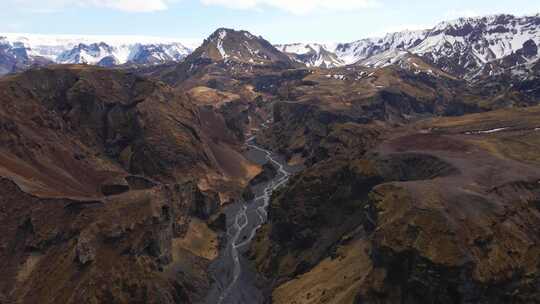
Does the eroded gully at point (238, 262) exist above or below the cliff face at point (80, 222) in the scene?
below

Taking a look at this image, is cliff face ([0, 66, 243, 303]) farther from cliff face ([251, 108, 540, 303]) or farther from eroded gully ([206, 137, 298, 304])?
cliff face ([251, 108, 540, 303])

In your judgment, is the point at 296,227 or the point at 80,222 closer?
the point at 80,222

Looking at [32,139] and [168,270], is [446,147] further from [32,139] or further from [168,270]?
[32,139]

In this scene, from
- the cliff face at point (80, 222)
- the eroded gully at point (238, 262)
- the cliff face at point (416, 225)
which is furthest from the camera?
the eroded gully at point (238, 262)

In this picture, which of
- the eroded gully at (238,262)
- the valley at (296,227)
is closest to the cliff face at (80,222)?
the valley at (296,227)

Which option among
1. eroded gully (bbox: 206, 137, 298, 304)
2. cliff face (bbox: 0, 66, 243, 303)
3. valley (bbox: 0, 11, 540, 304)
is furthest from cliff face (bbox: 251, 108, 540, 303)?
cliff face (bbox: 0, 66, 243, 303)

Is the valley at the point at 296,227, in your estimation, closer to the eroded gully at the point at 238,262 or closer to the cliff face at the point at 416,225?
the cliff face at the point at 416,225

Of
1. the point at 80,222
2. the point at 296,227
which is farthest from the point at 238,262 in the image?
the point at 80,222

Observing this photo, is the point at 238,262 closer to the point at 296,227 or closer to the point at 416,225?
the point at 296,227

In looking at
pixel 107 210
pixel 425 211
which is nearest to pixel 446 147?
pixel 425 211
